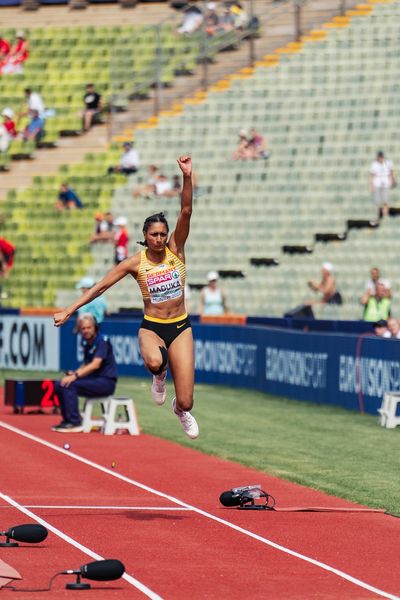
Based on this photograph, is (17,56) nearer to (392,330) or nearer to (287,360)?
(287,360)

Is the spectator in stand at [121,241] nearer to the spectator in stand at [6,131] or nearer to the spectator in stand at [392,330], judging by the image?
the spectator in stand at [6,131]

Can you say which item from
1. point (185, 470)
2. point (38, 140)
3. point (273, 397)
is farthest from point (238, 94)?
point (185, 470)

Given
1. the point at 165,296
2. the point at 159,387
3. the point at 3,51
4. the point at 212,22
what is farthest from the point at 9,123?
the point at 165,296

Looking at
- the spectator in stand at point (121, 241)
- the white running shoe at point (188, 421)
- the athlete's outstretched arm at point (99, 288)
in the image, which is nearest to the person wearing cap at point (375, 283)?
the spectator in stand at point (121, 241)

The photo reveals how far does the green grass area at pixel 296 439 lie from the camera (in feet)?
49.6

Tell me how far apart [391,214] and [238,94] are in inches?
313

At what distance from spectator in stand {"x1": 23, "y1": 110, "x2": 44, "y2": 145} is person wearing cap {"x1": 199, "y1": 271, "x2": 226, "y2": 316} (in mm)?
11547

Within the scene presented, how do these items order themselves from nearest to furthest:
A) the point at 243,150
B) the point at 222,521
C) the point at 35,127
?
the point at 222,521 < the point at 243,150 < the point at 35,127

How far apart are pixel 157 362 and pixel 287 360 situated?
12027 millimetres

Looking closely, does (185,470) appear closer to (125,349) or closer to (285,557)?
(285,557)

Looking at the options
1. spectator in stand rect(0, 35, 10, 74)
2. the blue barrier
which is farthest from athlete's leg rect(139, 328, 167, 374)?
spectator in stand rect(0, 35, 10, 74)

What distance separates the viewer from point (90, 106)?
38.9 meters

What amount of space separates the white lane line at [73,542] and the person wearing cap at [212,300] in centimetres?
1556

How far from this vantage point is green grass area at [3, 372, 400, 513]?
49.6ft
